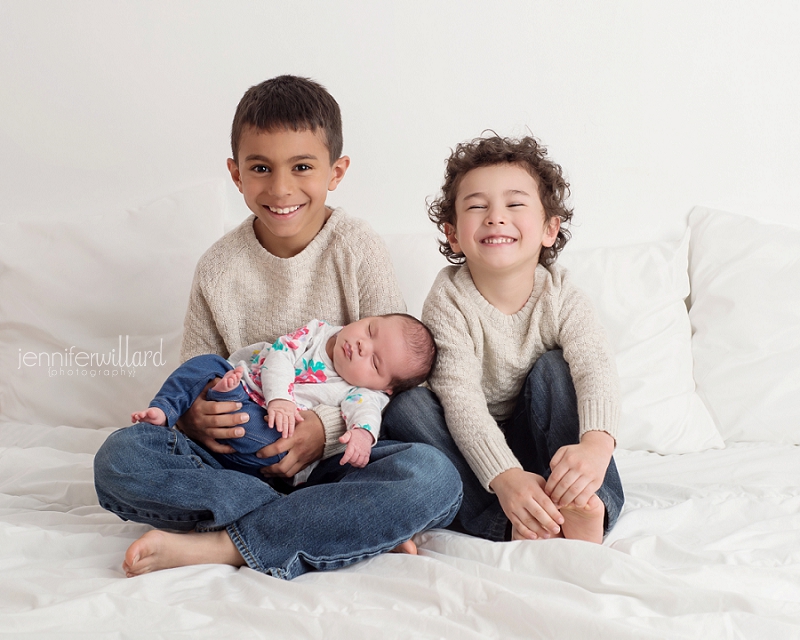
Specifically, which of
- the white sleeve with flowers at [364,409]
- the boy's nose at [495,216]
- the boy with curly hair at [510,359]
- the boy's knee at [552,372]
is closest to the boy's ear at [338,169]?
the boy with curly hair at [510,359]

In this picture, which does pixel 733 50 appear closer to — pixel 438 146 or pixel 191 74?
pixel 438 146

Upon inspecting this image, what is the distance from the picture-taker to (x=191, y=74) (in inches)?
72.2

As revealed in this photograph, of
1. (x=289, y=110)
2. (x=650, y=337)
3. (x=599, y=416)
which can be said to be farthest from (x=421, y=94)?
(x=599, y=416)

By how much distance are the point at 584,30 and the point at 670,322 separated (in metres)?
0.78

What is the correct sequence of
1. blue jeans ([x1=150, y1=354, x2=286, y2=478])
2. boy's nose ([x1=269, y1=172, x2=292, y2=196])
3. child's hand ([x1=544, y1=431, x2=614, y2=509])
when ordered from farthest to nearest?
boy's nose ([x1=269, y1=172, x2=292, y2=196]), blue jeans ([x1=150, y1=354, x2=286, y2=478]), child's hand ([x1=544, y1=431, x2=614, y2=509])

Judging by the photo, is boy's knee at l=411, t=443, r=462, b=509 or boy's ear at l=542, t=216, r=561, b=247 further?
boy's ear at l=542, t=216, r=561, b=247

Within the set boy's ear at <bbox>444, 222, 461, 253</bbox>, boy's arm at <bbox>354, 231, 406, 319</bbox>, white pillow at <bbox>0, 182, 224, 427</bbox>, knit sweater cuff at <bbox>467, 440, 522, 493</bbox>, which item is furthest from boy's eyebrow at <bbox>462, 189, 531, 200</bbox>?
white pillow at <bbox>0, 182, 224, 427</bbox>

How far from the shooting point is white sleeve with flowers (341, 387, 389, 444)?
118 centimetres

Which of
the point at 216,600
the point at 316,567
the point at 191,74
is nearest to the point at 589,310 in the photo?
the point at 316,567

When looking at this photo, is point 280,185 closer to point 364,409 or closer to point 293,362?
point 293,362

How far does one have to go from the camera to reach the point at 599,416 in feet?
3.82

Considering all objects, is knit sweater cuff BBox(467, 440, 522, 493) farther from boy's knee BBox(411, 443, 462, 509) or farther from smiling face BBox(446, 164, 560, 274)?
smiling face BBox(446, 164, 560, 274)

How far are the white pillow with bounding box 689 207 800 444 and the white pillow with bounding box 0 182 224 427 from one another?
124 cm

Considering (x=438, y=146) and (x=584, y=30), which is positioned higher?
(x=584, y=30)
